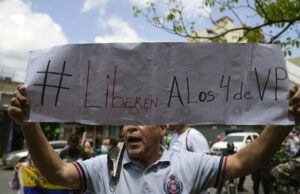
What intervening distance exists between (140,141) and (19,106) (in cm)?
80

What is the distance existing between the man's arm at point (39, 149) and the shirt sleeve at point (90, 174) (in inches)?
1.9

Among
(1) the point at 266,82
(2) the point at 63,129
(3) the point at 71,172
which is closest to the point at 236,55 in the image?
(1) the point at 266,82

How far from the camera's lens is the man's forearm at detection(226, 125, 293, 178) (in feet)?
5.84

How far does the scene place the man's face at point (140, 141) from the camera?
1.96 metres

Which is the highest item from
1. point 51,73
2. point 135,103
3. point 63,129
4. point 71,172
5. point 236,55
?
point 236,55

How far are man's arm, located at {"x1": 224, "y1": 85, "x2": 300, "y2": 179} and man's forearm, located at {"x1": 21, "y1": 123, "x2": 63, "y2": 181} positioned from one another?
1090 millimetres

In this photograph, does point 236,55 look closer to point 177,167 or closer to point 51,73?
point 177,167

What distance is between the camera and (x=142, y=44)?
5.76ft

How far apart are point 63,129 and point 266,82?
85.0 feet

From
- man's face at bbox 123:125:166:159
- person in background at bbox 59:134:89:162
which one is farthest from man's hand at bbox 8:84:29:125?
person in background at bbox 59:134:89:162

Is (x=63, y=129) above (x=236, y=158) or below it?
below

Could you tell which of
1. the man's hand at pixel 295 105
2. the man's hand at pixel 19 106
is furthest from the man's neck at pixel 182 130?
the man's hand at pixel 19 106

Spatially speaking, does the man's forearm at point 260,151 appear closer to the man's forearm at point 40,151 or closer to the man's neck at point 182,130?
the man's forearm at point 40,151

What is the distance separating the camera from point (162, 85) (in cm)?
175
